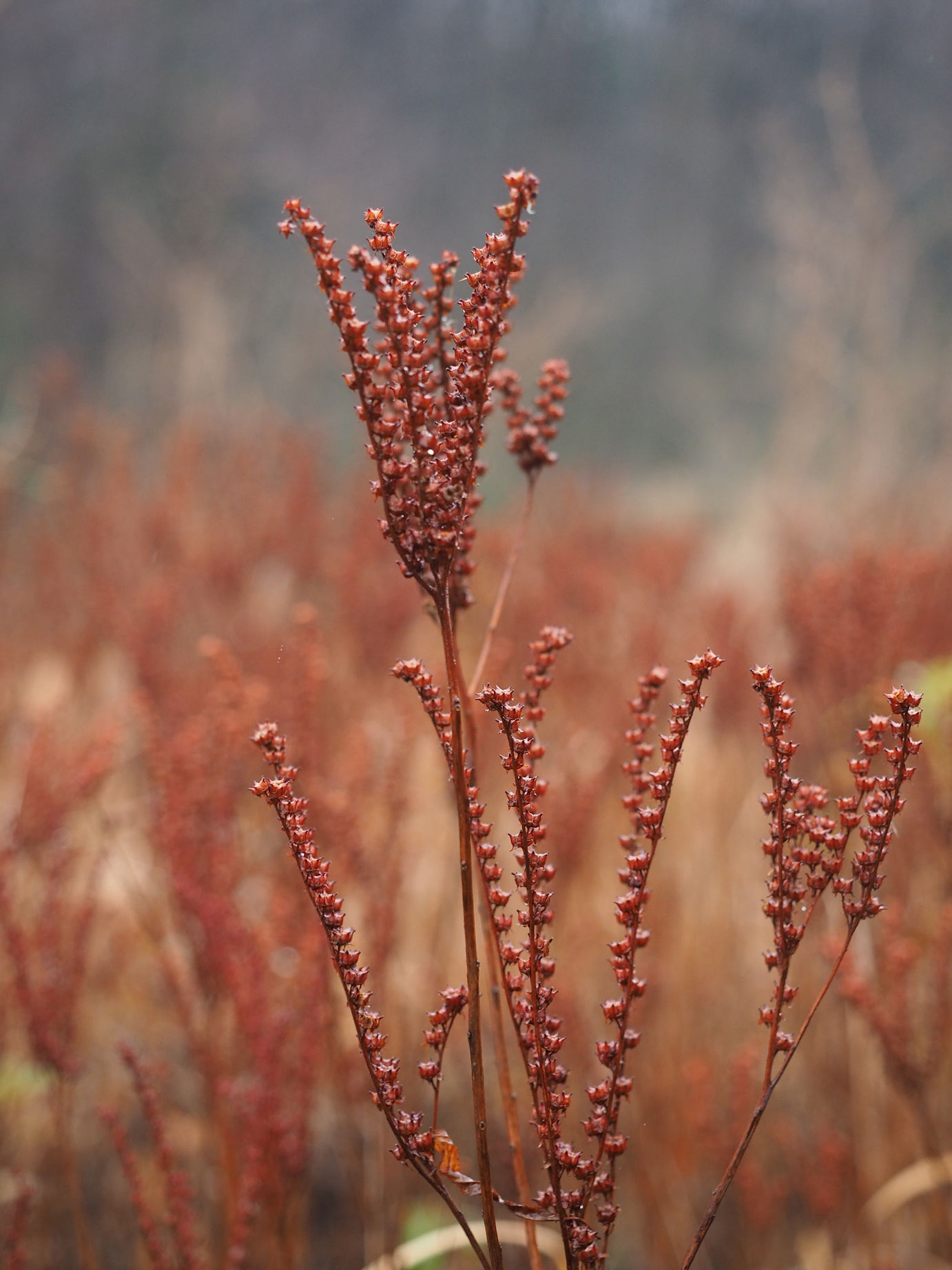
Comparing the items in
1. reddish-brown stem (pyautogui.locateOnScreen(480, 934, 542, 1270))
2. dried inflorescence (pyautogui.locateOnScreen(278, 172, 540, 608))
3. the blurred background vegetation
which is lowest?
reddish-brown stem (pyautogui.locateOnScreen(480, 934, 542, 1270))

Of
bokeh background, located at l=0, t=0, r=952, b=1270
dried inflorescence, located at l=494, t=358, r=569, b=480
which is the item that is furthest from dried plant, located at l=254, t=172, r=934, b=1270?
bokeh background, located at l=0, t=0, r=952, b=1270

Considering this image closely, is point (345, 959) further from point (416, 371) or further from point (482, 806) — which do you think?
point (416, 371)

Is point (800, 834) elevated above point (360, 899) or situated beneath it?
situated beneath

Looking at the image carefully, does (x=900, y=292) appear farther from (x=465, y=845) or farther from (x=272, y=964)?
(x=465, y=845)

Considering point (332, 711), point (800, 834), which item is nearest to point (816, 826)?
point (800, 834)

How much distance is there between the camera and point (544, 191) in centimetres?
1658

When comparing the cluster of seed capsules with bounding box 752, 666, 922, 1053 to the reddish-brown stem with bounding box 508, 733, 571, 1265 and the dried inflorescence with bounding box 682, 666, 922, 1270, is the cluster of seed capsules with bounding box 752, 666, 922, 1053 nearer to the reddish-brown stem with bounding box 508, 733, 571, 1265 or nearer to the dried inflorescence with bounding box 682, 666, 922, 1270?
the dried inflorescence with bounding box 682, 666, 922, 1270

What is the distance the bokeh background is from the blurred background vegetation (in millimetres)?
126

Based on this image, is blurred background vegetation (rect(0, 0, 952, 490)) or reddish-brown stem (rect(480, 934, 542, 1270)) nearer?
reddish-brown stem (rect(480, 934, 542, 1270))

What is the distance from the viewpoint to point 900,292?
1181 centimetres

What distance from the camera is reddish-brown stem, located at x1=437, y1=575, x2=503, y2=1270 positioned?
0.69 meters

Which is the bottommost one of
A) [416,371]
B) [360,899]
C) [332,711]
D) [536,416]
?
[416,371]

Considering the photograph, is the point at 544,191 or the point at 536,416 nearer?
the point at 536,416

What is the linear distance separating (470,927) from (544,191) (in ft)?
58.5
